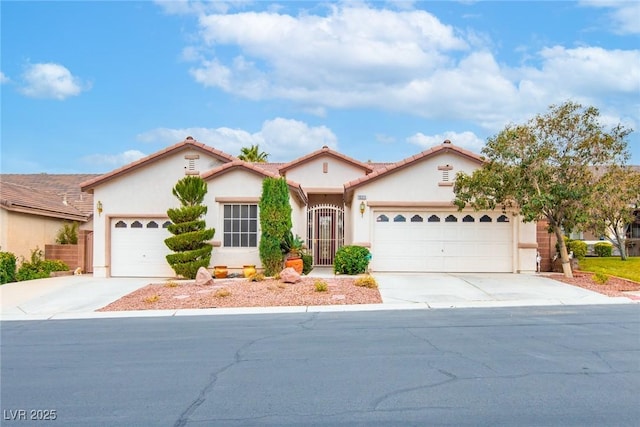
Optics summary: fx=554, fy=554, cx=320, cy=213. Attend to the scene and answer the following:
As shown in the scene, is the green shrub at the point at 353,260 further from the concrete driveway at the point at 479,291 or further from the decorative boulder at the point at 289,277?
the decorative boulder at the point at 289,277

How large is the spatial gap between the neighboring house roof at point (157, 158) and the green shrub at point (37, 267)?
3.30m

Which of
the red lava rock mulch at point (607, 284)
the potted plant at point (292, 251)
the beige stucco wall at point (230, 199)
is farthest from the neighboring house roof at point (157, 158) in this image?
the red lava rock mulch at point (607, 284)

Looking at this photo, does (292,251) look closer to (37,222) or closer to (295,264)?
(295,264)

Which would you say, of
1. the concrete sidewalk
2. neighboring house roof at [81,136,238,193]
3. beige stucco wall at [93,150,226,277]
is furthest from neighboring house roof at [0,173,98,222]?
the concrete sidewalk

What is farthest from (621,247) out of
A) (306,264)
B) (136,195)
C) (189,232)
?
(136,195)

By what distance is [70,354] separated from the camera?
28.7 feet

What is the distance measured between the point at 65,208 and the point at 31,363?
61.7 ft

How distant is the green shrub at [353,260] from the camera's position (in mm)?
18484

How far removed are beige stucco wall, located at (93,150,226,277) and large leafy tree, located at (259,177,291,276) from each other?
387 centimetres

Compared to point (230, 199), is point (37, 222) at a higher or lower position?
lower

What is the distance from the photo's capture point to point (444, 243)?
19641 mm

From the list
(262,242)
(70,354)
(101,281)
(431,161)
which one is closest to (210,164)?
(262,242)

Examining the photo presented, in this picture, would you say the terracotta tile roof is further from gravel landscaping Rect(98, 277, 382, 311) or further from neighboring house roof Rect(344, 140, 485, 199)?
gravel landscaping Rect(98, 277, 382, 311)

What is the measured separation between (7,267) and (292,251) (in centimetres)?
992
